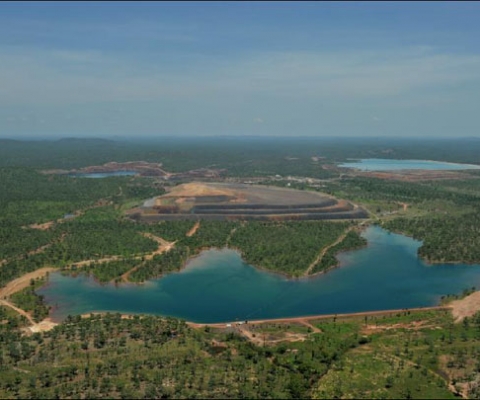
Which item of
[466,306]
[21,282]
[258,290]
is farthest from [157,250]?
[466,306]

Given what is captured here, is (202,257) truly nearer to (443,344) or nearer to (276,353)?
(276,353)

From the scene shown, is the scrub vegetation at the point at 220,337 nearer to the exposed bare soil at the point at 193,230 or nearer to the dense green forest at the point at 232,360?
the dense green forest at the point at 232,360

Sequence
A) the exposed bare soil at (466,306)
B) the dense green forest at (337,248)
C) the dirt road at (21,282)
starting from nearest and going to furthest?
the exposed bare soil at (466,306) < the dirt road at (21,282) < the dense green forest at (337,248)

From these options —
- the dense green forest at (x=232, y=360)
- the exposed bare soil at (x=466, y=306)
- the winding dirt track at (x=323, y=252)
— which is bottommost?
the dense green forest at (x=232, y=360)

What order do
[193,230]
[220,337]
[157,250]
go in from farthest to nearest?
[193,230] < [157,250] < [220,337]

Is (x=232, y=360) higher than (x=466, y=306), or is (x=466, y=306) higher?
(x=466, y=306)

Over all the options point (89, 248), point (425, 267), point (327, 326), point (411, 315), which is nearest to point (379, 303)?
point (411, 315)

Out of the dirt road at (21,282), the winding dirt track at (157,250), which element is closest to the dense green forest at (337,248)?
the winding dirt track at (157,250)

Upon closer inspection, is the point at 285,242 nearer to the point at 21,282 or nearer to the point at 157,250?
the point at 157,250
